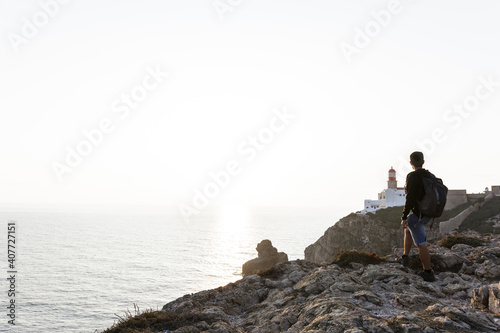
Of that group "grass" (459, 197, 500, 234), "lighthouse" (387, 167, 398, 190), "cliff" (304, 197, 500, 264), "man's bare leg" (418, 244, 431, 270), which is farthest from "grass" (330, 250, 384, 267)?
"lighthouse" (387, 167, 398, 190)

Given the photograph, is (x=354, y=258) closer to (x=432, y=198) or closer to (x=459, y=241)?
(x=432, y=198)

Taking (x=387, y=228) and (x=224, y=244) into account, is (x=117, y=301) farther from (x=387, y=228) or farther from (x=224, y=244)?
(x=224, y=244)

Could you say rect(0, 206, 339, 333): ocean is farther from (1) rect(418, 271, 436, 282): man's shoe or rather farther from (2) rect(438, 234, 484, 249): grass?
(1) rect(418, 271, 436, 282): man's shoe

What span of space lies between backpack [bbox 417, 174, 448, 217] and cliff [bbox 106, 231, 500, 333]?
6.98 feet

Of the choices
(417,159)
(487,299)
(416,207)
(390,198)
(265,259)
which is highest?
(390,198)

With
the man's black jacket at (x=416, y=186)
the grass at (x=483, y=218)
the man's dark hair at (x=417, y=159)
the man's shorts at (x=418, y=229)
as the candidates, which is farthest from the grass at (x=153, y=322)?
the grass at (x=483, y=218)

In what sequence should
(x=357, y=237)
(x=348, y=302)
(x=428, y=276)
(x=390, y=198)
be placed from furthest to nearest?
(x=390, y=198) < (x=357, y=237) < (x=428, y=276) < (x=348, y=302)

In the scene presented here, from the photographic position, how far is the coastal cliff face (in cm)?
7438

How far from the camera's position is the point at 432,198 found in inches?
407

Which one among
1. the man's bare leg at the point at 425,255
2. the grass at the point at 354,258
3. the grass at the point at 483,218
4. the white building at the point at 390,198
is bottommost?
the man's bare leg at the point at 425,255

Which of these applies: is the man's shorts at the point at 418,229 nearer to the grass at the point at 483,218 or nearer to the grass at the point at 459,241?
the grass at the point at 459,241

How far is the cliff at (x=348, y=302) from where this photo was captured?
779 centimetres

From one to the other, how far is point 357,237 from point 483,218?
2323 cm

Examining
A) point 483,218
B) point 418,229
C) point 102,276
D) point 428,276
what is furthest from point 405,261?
point 102,276
